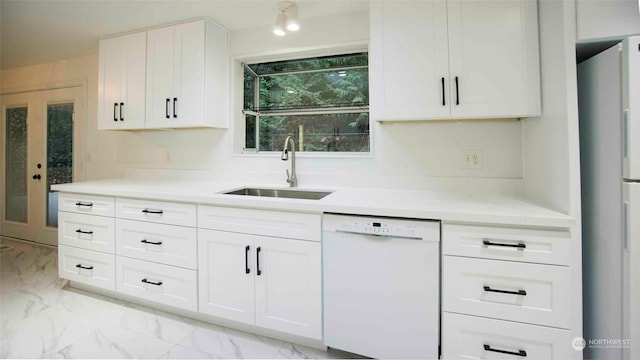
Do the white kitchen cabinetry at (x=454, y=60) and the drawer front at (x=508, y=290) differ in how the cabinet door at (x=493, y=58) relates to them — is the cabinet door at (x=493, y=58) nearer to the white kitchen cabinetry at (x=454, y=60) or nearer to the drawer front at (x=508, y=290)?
the white kitchen cabinetry at (x=454, y=60)

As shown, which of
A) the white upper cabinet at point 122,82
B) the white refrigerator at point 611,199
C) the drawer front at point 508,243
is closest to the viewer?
the white refrigerator at point 611,199

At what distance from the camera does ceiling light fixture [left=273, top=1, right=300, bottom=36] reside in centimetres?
196

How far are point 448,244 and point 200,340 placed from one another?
1532 millimetres

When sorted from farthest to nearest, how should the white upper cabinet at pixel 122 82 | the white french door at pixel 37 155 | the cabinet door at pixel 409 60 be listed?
the white french door at pixel 37 155 < the white upper cabinet at pixel 122 82 < the cabinet door at pixel 409 60

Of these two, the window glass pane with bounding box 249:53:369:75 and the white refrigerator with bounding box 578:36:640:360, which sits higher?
the window glass pane with bounding box 249:53:369:75

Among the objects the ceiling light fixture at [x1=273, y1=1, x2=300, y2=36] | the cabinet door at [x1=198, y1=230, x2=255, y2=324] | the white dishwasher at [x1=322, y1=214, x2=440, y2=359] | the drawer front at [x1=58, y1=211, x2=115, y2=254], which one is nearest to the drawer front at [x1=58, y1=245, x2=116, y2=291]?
the drawer front at [x1=58, y1=211, x2=115, y2=254]

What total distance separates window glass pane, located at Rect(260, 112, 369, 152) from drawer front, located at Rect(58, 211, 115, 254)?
1.31 meters

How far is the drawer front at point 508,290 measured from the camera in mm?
1229

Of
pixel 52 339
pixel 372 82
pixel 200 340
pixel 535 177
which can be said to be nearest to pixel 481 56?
pixel 372 82

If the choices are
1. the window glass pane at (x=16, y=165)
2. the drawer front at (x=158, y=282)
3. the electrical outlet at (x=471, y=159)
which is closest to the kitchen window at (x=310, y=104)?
the electrical outlet at (x=471, y=159)

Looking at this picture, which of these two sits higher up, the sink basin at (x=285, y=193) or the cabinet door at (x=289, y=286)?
the sink basin at (x=285, y=193)

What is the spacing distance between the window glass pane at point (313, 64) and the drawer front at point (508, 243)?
1534mm

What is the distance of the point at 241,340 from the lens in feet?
5.75

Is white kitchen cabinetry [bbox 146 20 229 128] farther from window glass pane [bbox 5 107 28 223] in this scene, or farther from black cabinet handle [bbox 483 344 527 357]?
window glass pane [bbox 5 107 28 223]
